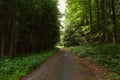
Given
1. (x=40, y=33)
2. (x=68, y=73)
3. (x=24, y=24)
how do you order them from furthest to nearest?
(x=40, y=33) < (x=24, y=24) < (x=68, y=73)

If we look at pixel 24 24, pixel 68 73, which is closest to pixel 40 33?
pixel 24 24

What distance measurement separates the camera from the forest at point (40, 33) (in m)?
14.1

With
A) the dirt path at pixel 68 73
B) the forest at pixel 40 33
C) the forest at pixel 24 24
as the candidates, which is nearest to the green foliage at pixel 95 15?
the forest at pixel 40 33

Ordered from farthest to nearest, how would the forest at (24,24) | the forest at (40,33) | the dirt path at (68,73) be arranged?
the forest at (24,24) < the forest at (40,33) < the dirt path at (68,73)

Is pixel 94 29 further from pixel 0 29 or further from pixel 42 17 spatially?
pixel 0 29

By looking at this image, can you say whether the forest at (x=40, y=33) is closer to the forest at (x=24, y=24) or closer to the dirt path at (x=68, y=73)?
the forest at (x=24, y=24)

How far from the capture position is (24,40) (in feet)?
94.9

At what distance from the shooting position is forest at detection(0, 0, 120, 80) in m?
14.1

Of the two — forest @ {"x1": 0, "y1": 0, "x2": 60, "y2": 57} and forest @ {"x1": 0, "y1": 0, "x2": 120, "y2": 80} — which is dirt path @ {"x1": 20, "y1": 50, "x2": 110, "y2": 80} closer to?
forest @ {"x1": 0, "y1": 0, "x2": 120, "y2": 80}

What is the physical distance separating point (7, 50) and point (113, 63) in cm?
1705

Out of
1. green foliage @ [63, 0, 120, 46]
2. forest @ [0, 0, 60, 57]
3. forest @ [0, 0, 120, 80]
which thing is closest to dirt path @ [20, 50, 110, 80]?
forest @ [0, 0, 120, 80]

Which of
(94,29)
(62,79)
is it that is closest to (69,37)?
(94,29)

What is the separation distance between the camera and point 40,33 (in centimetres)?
3341

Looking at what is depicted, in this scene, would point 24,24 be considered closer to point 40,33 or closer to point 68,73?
point 40,33
